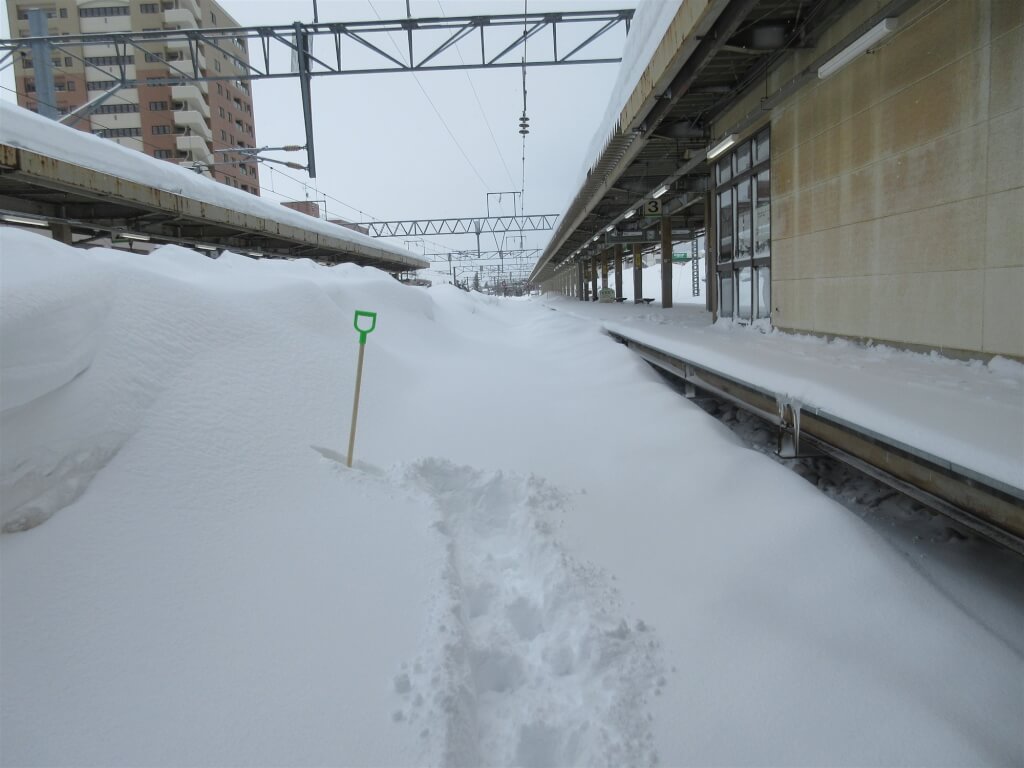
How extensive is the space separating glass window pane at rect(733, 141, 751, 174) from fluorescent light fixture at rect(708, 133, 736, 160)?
343 millimetres

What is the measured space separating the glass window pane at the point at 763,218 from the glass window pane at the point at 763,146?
228mm

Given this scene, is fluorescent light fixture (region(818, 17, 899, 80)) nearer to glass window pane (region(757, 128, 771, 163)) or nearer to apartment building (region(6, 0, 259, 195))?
glass window pane (region(757, 128, 771, 163))

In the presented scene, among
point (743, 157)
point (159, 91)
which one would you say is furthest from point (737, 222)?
point (159, 91)

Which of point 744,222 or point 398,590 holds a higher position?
point 744,222

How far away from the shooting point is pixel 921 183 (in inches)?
215

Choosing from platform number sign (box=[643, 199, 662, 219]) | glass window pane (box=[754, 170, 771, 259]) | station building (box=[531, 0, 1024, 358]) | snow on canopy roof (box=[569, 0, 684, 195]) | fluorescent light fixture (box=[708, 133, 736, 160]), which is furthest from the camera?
platform number sign (box=[643, 199, 662, 219])

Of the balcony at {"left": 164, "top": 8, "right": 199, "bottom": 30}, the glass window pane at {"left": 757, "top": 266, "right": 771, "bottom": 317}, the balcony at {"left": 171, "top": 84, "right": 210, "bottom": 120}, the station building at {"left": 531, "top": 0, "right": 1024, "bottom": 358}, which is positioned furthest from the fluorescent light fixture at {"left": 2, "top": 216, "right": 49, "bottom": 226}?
the balcony at {"left": 164, "top": 8, "right": 199, "bottom": 30}

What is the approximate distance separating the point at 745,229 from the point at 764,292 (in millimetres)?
1417

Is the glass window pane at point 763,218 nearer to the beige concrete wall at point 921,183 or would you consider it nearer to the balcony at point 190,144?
the beige concrete wall at point 921,183

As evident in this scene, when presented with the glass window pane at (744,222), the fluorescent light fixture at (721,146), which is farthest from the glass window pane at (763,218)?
the fluorescent light fixture at (721,146)

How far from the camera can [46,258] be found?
363 cm

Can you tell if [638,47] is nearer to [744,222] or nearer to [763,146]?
[763,146]

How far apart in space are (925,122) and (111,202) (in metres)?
11.7

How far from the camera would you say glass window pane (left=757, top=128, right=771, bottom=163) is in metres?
8.88
